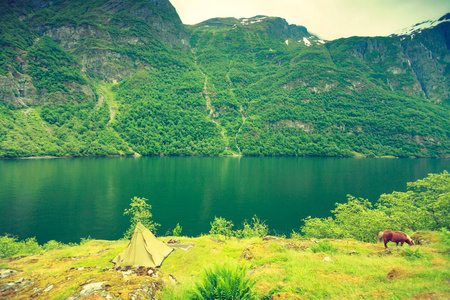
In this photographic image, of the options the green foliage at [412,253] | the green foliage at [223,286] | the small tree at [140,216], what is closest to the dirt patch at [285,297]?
the green foliage at [223,286]

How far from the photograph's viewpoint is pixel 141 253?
18.8 metres

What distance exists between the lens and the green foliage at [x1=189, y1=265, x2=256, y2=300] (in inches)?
250

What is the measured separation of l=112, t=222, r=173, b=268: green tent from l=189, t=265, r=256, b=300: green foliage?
43.9 feet

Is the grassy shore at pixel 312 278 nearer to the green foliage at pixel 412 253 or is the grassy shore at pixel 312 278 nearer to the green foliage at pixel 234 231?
the green foliage at pixel 412 253

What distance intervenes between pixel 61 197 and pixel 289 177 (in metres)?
75.7

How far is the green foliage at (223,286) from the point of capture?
6352 mm

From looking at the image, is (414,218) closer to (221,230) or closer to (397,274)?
(397,274)

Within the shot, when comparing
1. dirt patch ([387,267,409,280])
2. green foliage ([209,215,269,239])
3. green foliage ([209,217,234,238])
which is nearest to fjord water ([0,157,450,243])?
green foliage ([209,217,234,238])

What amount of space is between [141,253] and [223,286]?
49.9ft

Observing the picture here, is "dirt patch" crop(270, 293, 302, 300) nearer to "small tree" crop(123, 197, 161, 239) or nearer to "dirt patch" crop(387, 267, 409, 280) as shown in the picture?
"dirt patch" crop(387, 267, 409, 280)

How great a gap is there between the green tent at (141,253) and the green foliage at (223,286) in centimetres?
1338

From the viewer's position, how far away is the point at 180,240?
24.9m

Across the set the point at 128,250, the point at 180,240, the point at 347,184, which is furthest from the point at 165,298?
the point at 347,184

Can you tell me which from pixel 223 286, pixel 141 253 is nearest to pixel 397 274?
pixel 223 286
